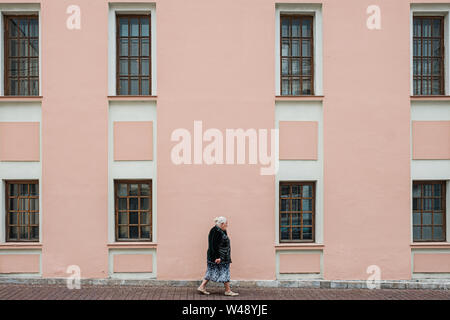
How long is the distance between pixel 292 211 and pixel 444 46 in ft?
17.8

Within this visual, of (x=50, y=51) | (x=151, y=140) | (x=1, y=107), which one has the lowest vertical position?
(x=151, y=140)

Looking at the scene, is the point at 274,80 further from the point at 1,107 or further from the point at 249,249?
the point at 1,107

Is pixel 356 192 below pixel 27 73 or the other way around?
below

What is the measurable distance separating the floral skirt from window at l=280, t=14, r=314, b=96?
4.27 meters

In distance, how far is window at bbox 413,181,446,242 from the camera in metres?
9.91

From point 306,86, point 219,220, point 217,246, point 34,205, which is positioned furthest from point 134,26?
point 217,246

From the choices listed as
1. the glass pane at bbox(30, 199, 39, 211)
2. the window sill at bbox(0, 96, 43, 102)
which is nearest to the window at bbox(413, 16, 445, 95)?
the window sill at bbox(0, 96, 43, 102)

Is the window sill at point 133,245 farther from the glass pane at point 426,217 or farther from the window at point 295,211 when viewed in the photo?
the glass pane at point 426,217

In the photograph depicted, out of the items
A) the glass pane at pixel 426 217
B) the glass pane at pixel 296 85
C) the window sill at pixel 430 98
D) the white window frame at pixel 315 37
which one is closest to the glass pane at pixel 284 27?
the white window frame at pixel 315 37

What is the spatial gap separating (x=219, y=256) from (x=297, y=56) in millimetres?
5045

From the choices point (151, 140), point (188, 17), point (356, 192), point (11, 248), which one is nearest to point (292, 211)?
point (356, 192)

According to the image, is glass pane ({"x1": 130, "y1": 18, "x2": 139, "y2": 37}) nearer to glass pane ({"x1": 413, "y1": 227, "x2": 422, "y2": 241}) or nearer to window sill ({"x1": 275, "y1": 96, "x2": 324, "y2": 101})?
window sill ({"x1": 275, "y1": 96, "x2": 324, "y2": 101})

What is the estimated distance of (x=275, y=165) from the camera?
9586 mm

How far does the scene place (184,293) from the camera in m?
8.99
